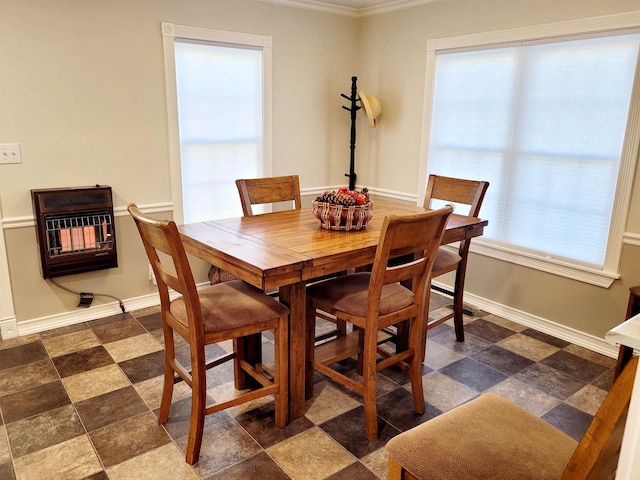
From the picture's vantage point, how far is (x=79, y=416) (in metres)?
2.29

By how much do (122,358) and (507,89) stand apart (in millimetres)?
3085

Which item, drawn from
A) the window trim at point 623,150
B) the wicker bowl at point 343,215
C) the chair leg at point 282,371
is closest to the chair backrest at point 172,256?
the chair leg at point 282,371

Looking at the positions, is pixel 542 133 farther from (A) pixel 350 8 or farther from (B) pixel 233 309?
(B) pixel 233 309

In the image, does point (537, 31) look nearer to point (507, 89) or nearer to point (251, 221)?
point (507, 89)

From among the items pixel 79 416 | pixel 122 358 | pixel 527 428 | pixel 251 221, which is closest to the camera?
pixel 527 428

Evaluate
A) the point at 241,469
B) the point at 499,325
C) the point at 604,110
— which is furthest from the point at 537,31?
the point at 241,469

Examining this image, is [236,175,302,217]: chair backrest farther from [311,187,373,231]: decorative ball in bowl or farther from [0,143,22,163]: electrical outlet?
[0,143,22,163]: electrical outlet

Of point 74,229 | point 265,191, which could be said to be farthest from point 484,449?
point 74,229

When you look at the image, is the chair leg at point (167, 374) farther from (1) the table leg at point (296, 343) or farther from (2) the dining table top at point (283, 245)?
(1) the table leg at point (296, 343)

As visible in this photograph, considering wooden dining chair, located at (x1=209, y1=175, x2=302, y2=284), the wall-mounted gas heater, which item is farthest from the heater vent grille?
wooden dining chair, located at (x1=209, y1=175, x2=302, y2=284)

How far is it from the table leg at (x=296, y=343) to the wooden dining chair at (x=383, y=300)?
13cm

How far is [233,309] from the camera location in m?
2.07

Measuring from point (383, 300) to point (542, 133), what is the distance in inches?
72.8

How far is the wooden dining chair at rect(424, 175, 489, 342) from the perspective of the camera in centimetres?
289
